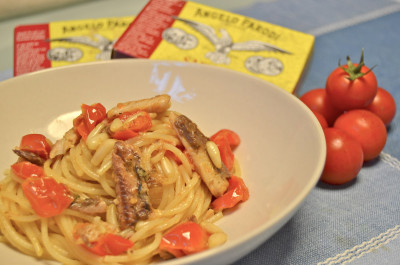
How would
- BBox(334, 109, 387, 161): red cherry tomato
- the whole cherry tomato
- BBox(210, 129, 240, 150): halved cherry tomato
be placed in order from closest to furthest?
BBox(210, 129, 240, 150): halved cherry tomato < BBox(334, 109, 387, 161): red cherry tomato < the whole cherry tomato

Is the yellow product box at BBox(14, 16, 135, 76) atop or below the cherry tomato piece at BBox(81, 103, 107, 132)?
below

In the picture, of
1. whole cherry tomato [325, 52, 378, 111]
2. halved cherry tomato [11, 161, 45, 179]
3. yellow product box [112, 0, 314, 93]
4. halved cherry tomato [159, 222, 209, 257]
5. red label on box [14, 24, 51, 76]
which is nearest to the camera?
halved cherry tomato [159, 222, 209, 257]

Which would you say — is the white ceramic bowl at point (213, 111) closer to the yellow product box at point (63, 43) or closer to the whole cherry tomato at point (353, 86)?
the whole cherry tomato at point (353, 86)

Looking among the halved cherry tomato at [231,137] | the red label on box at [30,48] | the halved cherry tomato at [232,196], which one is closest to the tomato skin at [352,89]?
the halved cherry tomato at [231,137]

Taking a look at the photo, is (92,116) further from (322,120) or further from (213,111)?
(322,120)

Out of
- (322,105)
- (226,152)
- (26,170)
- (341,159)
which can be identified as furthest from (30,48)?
(341,159)

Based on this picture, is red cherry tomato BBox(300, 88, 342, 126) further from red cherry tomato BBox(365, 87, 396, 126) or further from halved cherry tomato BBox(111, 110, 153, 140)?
halved cherry tomato BBox(111, 110, 153, 140)

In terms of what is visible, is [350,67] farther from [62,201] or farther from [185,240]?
[62,201]

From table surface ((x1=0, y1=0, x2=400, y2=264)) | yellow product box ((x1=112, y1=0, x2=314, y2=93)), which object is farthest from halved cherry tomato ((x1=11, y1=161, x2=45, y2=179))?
yellow product box ((x1=112, y1=0, x2=314, y2=93))
